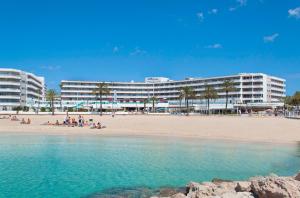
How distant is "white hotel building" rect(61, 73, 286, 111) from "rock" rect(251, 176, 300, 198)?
396ft

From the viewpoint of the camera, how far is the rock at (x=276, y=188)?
1030 cm

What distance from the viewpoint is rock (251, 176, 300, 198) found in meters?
10.3

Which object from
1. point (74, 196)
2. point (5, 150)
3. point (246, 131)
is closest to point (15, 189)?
point (74, 196)

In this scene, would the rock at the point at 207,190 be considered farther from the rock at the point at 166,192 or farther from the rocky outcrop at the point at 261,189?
the rock at the point at 166,192

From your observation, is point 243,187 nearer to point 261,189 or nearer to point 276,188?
point 261,189

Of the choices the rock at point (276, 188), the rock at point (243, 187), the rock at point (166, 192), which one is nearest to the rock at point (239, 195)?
the rock at point (276, 188)

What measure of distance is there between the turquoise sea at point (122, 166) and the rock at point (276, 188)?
22.8 feet

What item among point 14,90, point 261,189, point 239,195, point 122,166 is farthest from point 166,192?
point 14,90

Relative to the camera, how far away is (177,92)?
A: 605 feet

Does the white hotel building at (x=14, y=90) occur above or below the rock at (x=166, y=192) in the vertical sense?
above

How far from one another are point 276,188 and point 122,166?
1360cm

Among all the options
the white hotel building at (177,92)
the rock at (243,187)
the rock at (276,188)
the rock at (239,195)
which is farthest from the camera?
the white hotel building at (177,92)

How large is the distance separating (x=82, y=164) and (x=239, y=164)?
32.8 feet

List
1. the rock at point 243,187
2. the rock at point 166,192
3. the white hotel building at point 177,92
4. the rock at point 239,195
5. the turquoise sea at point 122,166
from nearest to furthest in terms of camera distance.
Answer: the rock at point 239,195 → the rock at point 243,187 → the rock at point 166,192 → the turquoise sea at point 122,166 → the white hotel building at point 177,92
